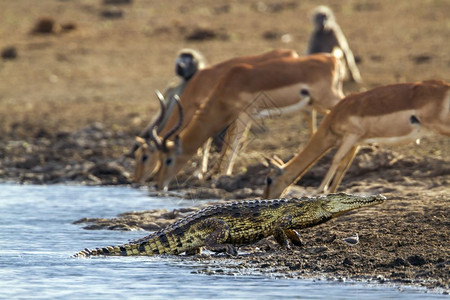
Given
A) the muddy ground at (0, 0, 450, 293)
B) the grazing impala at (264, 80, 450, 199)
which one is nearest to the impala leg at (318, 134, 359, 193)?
the grazing impala at (264, 80, 450, 199)

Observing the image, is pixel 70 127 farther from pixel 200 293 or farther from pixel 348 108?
pixel 200 293

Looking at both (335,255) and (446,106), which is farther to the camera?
(446,106)

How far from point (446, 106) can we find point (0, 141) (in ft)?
29.9

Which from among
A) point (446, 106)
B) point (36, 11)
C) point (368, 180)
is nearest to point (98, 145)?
point (368, 180)

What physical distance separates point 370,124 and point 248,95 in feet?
8.38

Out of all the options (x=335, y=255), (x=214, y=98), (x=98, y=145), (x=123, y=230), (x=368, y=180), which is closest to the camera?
(x=335, y=255)

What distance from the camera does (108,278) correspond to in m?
7.60

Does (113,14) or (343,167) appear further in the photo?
(113,14)

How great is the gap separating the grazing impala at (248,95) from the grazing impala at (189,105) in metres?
0.29

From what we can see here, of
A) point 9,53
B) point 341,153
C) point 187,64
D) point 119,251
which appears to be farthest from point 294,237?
point 9,53

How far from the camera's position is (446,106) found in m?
11.2

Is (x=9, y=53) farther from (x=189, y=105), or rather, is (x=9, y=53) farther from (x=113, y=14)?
(x=189, y=105)

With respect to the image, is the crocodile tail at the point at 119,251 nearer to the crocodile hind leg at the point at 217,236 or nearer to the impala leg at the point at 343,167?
the crocodile hind leg at the point at 217,236

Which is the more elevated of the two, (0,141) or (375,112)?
(375,112)
